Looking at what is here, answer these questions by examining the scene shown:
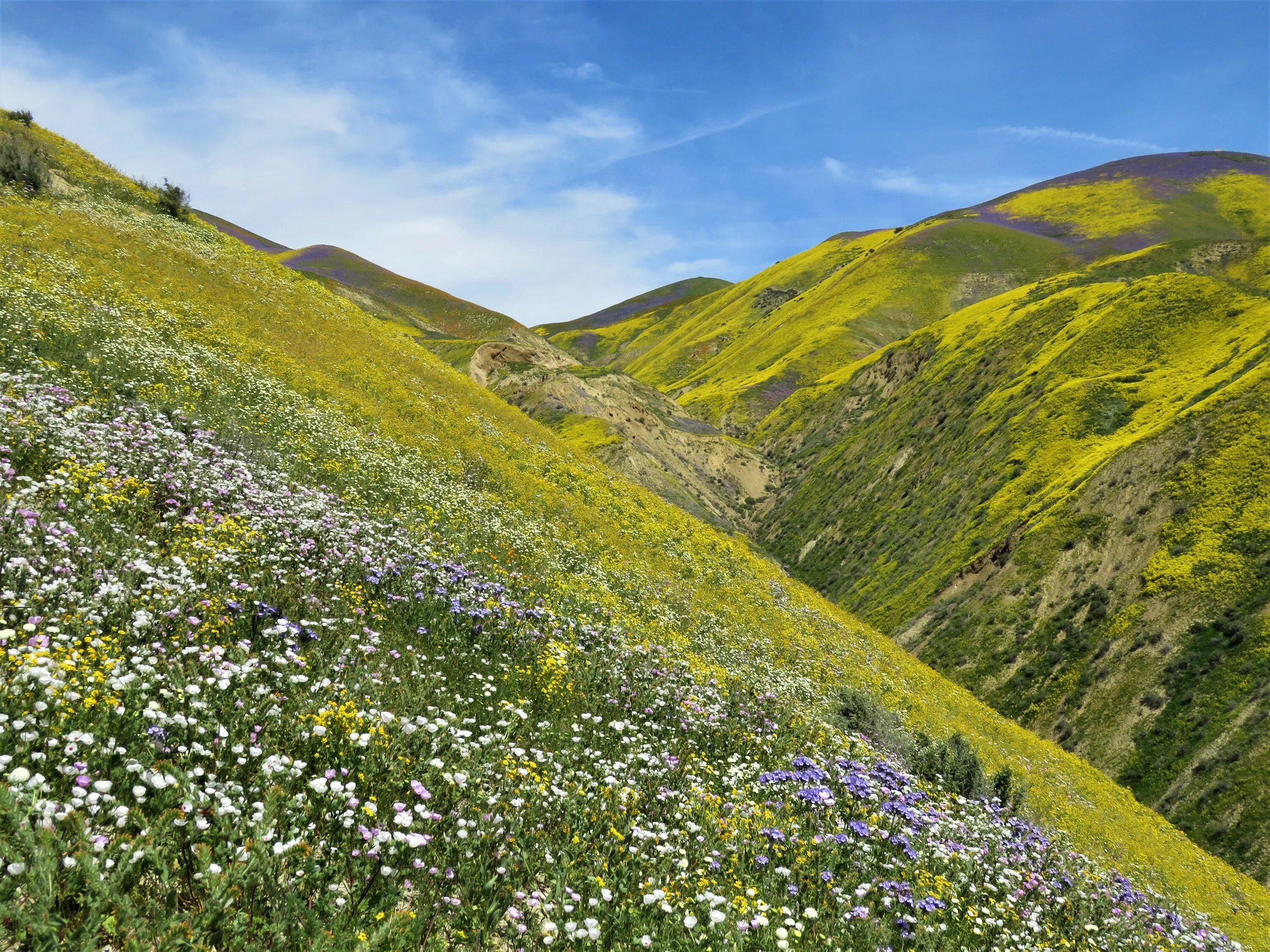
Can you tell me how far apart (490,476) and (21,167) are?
22026 millimetres

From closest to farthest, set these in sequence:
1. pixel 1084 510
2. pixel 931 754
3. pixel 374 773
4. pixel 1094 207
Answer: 1. pixel 374 773
2. pixel 931 754
3. pixel 1084 510
4. pixel 1094 207

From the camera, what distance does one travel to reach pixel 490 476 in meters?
20.9

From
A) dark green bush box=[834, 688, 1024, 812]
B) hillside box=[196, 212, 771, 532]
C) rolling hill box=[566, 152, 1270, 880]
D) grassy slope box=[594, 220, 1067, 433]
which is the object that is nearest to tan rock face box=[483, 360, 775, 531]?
hillside box=[196, 212, 771, 532]

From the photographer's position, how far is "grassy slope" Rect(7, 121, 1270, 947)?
1559cm

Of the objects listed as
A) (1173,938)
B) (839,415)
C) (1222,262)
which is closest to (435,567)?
(1173,938)

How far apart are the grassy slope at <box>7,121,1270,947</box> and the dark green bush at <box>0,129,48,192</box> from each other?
35.3 inches

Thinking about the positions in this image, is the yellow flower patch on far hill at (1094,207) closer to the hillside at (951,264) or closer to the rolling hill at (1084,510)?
the hillside at (951,264)

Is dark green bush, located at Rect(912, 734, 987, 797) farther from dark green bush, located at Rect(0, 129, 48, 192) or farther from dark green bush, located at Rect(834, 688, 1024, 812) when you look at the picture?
dark green bush, located at Rect(0, 129, 48, 192)

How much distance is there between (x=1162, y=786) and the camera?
29203 mm

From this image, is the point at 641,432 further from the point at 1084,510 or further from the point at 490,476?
the point at 490,476

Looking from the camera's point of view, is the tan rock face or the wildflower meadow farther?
the tan rock face

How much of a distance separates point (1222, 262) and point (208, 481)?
139 m

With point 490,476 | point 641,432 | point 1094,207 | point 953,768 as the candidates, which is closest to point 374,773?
point 953,768

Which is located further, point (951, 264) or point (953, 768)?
point (951, 264)
